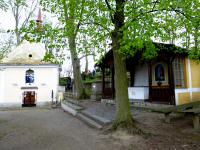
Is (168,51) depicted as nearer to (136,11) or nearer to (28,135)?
(136,11)

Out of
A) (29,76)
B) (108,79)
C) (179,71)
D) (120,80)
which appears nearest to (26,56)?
(29,76)

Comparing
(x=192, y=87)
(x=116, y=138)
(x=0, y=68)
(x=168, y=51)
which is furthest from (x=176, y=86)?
(x=0, y=68)

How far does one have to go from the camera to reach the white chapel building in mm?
26109

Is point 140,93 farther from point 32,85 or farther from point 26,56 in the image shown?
point 26,56

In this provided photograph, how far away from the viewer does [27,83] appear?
26547 millimetres

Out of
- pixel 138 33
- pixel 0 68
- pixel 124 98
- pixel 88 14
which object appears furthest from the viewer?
pixel 0 68

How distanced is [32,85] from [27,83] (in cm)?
59

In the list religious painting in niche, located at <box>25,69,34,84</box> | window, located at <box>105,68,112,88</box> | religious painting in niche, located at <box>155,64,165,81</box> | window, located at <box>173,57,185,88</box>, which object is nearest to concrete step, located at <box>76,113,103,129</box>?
window, located at <box>173,57,185,88</box>

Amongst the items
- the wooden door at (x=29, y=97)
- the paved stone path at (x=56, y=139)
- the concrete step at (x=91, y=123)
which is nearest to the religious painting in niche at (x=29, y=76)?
the wooden door at (x=29, y=97)

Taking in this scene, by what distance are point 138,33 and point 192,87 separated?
892 centimetres

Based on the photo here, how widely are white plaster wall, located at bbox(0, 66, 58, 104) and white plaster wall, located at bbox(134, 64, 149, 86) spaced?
1180cm

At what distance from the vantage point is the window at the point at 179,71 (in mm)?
14516

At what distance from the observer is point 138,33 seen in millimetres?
7359

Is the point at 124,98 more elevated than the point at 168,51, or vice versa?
the point at 168,51
